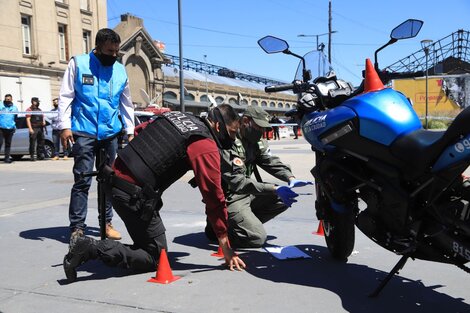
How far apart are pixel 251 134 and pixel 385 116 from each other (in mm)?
1717

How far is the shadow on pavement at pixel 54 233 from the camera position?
476 centimetres

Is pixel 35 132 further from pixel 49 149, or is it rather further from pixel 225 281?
pixel 225 281

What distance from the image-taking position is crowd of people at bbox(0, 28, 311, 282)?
11.2 feet

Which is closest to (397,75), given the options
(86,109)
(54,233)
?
(86,109)

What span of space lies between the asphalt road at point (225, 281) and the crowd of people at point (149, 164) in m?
0.20

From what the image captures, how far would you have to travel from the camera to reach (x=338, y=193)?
10.9ft

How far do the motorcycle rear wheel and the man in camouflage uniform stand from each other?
38 cm

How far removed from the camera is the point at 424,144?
2.66 meters

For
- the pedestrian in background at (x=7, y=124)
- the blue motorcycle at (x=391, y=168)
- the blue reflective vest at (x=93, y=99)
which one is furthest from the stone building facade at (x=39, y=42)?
the blue motorcycle at (x=391, y=168)

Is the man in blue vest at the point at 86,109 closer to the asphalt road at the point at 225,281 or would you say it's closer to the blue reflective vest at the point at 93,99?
the blue reflective vest at the point at 93,99

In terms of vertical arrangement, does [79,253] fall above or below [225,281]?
above

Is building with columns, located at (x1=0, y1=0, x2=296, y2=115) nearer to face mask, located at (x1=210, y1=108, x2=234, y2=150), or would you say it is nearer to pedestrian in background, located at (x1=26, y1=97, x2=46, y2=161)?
pedestrian in background, located at (x1=26, y1=97, x2=46, y2=161)

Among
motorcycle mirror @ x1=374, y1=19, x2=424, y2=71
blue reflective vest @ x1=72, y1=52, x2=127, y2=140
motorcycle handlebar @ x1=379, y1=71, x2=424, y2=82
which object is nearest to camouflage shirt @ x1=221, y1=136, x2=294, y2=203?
blue reflective vest @ x1=72, y1=52, x2=127, y2=140

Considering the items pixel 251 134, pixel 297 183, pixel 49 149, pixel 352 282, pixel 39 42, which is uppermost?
pixel 39 42
